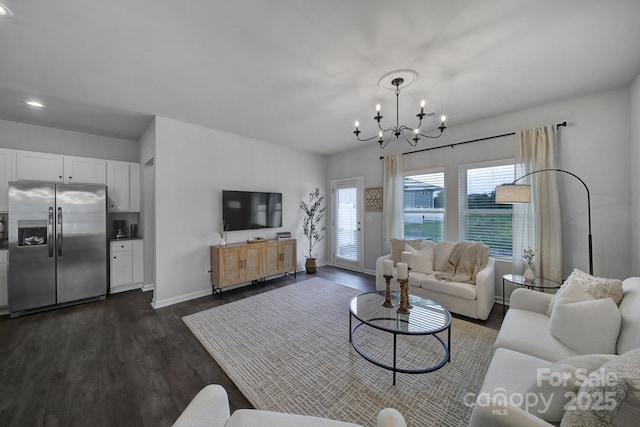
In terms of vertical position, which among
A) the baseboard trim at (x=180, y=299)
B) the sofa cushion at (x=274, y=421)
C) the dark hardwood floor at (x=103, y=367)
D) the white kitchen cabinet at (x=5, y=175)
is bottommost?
the dark hardwood floor at (x=103, y=367)

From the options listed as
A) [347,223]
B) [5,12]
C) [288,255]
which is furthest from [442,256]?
[5,12]

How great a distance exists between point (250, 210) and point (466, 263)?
359 centimetres

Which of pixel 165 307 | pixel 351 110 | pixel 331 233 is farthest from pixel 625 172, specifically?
pixel 165 307

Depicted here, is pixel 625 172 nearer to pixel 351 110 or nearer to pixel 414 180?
pixel 414 180

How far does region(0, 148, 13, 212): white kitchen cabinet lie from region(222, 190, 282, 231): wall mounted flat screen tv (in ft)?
9.20

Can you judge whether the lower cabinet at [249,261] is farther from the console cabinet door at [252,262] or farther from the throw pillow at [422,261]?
the throw pillow at [422,261]

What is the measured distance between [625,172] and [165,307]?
601 centimetres

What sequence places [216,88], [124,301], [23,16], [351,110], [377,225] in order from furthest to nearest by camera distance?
[377,225] < [124,301] < [351,110] < [216,88] < [23,16]

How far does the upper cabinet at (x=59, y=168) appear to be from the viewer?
339 cm

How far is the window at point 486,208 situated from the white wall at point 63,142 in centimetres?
600

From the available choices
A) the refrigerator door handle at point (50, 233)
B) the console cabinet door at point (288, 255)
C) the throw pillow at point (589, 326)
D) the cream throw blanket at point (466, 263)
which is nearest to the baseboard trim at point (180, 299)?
the console cabinet door at point (288, 255)

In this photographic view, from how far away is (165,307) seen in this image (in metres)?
3.37

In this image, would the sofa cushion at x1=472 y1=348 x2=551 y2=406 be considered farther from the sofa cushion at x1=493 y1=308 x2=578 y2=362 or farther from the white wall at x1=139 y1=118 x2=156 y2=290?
the white wall at x1=139 y1=118 x2=156 y2=290

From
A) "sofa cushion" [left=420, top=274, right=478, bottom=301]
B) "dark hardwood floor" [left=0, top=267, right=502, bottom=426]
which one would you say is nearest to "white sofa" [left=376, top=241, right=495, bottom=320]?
"sofa cushion" [left=420, top=274, right=478, bottom=301]
